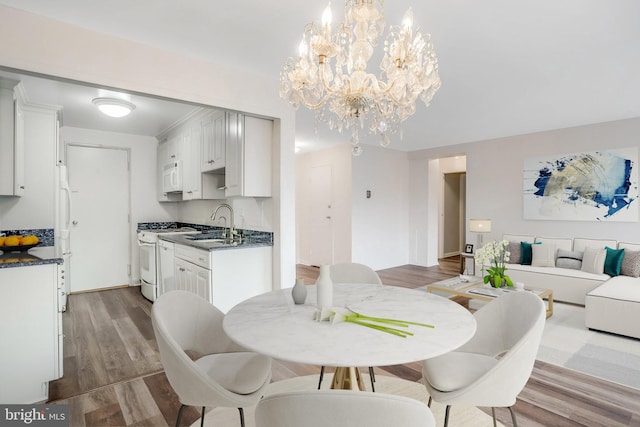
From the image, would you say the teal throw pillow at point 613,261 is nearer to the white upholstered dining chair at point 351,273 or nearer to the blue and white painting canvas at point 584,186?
the blue and white painting canvas at point 584,186

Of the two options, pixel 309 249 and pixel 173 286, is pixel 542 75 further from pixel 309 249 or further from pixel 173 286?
pixel 309 249

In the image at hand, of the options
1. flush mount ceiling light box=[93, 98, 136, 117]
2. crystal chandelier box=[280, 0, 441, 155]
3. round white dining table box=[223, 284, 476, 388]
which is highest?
flush mount ceiling light box=[93, 98, 136, 117]

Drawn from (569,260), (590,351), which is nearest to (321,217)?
(569,260)

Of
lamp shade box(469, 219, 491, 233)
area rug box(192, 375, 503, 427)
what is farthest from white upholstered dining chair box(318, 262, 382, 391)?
lamp shade box(469, 219, 491, 233)

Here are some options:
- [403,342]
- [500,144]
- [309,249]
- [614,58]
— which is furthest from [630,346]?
[309,249]

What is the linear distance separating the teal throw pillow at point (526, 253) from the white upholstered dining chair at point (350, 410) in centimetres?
494

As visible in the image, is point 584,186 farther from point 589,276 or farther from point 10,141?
point 10,141

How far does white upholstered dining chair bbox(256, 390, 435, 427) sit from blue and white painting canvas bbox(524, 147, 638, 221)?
208 inches

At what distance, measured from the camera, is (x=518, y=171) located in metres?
5.43

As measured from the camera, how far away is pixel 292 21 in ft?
7.09

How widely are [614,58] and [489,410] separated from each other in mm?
2909

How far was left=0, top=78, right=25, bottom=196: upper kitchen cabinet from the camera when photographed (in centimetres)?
290

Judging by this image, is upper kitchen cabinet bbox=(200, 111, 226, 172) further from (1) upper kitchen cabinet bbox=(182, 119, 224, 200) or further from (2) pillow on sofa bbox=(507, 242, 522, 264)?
(2) pillow on sofa bbox=(507, 242, 522, 264)

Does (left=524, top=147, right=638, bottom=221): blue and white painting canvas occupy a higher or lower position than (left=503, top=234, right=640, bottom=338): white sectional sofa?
higher
